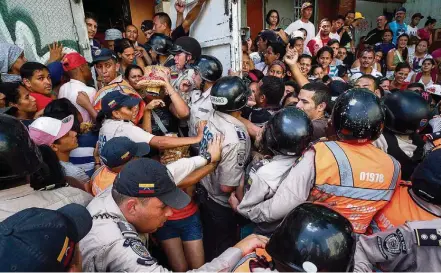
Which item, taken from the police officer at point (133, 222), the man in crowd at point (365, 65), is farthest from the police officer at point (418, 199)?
the man in crowd at point (365, 65)

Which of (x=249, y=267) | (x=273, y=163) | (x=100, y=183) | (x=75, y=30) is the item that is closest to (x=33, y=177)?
(x=100, y=183)

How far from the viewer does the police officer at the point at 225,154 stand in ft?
7.95

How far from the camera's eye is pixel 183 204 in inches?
64.8

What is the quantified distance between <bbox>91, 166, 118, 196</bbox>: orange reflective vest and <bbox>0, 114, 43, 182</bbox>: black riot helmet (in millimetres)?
551

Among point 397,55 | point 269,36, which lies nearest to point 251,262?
point 269,36

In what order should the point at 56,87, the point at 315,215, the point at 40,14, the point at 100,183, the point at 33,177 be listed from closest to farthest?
the point at 315,215 < the point at 33,177 < the point at 100,183 < the point at 56,87 < the point at 40,14

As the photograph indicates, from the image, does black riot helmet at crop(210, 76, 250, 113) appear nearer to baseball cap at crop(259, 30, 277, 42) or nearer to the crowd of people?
the crowd of people

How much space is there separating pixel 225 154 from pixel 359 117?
106cm

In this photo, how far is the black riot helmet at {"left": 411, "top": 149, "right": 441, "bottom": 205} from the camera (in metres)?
1.48

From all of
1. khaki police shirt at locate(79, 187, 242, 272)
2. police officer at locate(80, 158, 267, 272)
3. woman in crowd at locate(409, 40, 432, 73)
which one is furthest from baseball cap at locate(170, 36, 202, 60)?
woman in crowd at locate(409, 40, 432, 73)

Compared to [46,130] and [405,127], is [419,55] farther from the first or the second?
[46,130]

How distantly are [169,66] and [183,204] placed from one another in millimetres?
2760

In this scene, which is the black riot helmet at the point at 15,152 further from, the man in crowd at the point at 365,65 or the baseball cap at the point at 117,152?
the man in crowd at the point at 365,65

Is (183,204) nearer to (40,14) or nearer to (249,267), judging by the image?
(249,267)
